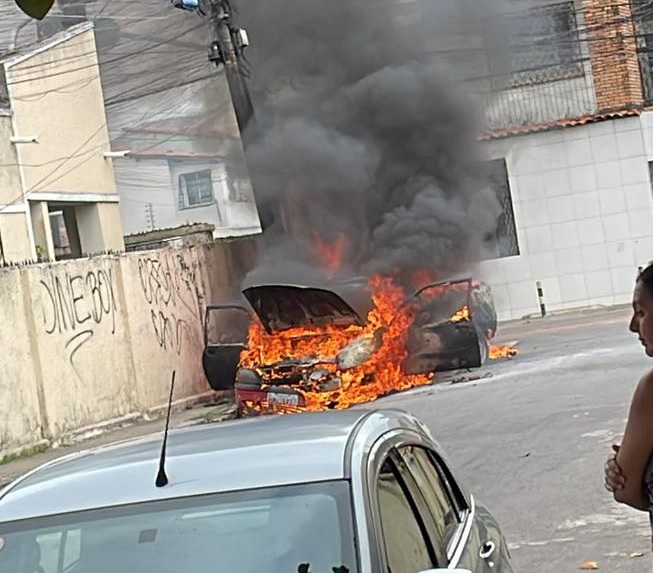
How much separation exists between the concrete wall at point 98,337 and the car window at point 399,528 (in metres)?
10.8

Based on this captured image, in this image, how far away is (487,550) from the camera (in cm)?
387

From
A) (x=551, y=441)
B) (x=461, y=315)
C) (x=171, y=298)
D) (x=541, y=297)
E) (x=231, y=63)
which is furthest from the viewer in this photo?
(x=541, y=297)

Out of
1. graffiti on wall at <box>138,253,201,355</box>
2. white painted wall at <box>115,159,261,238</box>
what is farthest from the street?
white painted wall at <box>115,159,261,238</box>

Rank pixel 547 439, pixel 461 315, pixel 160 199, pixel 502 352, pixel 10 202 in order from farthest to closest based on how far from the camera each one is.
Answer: pixel 160 199, pixel 10 202, pixel 502 352, pixel 461 315, pixel 547 439

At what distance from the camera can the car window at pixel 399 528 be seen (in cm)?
319

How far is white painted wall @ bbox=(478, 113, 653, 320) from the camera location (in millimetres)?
23781

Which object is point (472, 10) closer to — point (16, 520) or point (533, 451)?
point (533, 451)

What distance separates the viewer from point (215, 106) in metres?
20.0

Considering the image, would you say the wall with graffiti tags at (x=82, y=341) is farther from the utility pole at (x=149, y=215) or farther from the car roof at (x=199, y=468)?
the utility pole at (x=149, y=215)

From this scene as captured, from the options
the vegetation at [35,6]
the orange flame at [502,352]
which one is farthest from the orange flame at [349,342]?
the vegetation at [35,6]

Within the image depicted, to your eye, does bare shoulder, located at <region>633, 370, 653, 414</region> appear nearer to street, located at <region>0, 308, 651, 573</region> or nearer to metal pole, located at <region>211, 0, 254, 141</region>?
street, located at <region>0, 308, 651, 573</region>

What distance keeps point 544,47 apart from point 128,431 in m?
13.0

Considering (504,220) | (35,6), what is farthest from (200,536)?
(504,220)

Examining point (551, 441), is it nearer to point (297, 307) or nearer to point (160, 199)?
point (297, 307)
